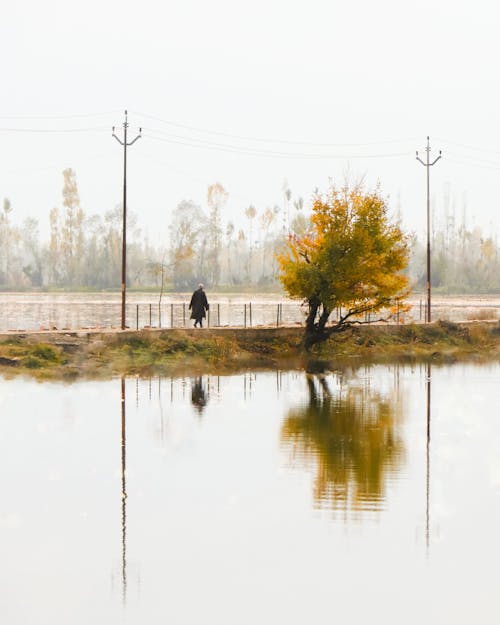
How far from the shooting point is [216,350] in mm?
42469

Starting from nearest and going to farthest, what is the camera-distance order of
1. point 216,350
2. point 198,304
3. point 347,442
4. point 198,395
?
point 347,442 → point 198,395 → point 216,350 → point 198,304

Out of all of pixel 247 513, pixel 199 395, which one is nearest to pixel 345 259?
pixel 199 395

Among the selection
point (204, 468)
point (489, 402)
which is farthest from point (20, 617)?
point (489, 402)

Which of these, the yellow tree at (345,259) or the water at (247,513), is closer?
the water at (247,513)

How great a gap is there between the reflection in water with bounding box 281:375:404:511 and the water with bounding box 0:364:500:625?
5cm

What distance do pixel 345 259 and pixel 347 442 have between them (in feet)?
76.7

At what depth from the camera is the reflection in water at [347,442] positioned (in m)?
17.0

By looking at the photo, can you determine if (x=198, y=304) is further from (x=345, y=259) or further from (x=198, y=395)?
(x=198, y=395)

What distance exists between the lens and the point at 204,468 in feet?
62.1

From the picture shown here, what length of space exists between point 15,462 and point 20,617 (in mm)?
8268

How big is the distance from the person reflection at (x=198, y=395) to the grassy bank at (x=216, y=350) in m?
2.80

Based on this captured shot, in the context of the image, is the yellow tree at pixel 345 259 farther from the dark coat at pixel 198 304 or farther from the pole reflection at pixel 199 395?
the pole reflection at pixel 199 395

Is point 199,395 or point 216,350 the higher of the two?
point 216,350

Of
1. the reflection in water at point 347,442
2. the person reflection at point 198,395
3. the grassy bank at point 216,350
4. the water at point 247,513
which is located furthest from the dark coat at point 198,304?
the water at point 247,513
